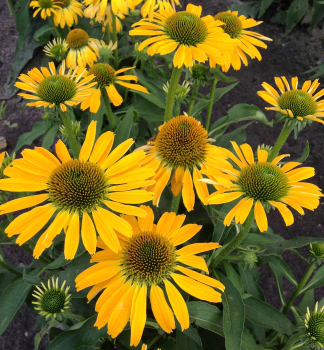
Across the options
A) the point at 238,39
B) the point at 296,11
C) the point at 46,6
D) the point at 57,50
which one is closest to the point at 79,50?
the point at 57,50

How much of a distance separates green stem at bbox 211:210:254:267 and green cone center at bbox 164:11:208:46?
0.65 metres

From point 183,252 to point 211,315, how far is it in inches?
11.7

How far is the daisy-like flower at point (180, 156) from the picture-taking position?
1004 mm

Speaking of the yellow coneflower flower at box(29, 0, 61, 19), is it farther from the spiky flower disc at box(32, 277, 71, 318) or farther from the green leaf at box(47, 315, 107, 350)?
the green leaf at box(47, 315, 107, 350)

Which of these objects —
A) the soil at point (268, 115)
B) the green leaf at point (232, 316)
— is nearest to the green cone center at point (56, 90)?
the green leaf at point (232, 316)

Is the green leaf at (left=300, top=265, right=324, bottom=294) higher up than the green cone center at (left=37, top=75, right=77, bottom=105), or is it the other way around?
the green cone center at (left=37, top=75, right=77, bottom=105)

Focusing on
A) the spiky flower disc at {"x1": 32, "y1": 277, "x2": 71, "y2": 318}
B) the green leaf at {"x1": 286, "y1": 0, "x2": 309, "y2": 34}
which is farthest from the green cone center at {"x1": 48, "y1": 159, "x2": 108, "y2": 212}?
the green leaf at {"x1": 286, "y1": 0, "x2": 309, "y2": 34}

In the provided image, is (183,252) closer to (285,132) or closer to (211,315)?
(211,315)

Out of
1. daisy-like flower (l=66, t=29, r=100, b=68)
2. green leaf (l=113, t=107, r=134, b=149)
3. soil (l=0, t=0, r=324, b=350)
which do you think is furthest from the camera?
soil (l=0, t=0, r=324, b=350)

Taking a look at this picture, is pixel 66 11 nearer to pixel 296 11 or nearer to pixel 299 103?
pixel 299 103

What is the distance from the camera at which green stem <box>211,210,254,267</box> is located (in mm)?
913

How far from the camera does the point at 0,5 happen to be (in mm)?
4195

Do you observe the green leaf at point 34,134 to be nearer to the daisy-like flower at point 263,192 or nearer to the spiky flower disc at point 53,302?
the spiky flower disc at point 53,302

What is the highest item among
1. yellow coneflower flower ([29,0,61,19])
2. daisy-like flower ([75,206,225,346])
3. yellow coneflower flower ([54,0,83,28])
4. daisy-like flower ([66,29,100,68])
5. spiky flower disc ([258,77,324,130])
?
yellow coneflower flower ([54,0,83,28])
